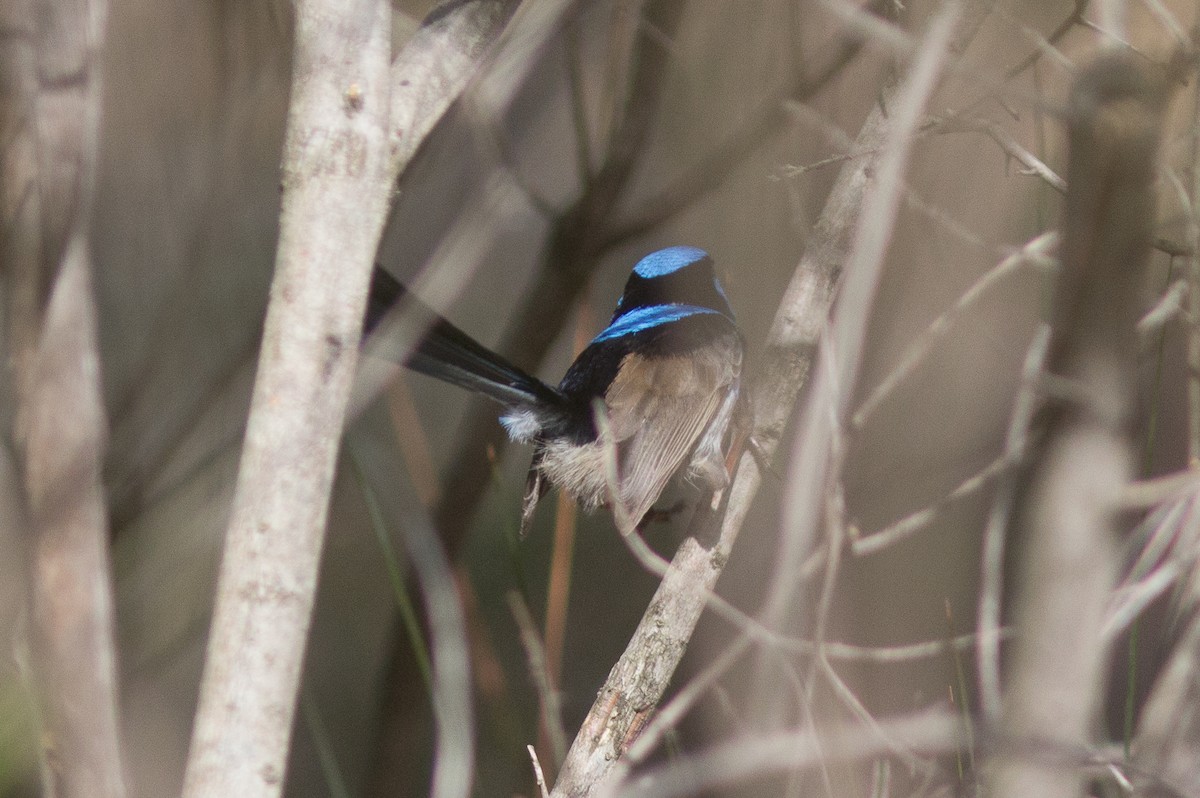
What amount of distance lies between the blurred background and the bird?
127mm

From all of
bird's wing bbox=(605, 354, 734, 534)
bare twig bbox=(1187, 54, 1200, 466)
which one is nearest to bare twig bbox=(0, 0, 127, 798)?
bird's wing bbox=(605, 354, 734, 534)

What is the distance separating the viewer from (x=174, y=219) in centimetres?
283

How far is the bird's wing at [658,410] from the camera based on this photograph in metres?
2.50

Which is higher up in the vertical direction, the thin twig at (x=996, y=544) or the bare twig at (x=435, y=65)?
the bare twig at (x=435, y=65)

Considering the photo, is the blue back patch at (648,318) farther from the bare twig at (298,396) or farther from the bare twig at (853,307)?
the bare twig at (853,307)

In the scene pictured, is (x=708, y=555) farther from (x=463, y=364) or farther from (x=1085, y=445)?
(x=1085, y=445)

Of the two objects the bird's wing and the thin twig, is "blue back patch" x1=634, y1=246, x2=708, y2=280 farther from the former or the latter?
the thin twig

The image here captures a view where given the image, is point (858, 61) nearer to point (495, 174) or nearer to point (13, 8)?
point (495, 174)

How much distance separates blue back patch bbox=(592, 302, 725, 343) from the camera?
283cm

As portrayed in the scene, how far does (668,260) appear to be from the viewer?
286 cm

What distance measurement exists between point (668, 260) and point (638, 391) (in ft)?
1.34

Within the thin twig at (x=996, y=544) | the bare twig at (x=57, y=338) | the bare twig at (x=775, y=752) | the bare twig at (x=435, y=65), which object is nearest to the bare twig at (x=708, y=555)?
the bare twig at (x=775, y=752)

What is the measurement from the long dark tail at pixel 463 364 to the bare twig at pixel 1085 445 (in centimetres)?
129

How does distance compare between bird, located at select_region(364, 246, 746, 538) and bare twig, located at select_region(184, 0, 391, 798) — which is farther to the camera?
bird, located at select_region(364, 246, 746, 538)
